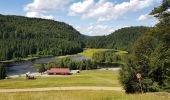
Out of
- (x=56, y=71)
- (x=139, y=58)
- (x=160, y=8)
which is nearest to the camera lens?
(x=160, y=8)

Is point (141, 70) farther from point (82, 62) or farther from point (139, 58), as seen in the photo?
point (82, 62)

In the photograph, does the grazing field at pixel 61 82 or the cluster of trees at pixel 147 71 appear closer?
the cluster of trees at pixel 147 71

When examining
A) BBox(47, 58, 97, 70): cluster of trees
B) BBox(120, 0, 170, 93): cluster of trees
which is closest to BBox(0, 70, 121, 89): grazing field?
BBox(120, 0, 170, 93): cluster of trees

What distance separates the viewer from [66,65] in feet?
504

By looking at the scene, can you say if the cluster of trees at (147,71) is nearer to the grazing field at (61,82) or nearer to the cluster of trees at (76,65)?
the grazing field at (61,82)

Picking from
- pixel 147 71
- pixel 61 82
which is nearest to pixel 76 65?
pixel 61 82

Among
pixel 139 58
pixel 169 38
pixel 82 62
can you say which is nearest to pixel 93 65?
pixel 82 62

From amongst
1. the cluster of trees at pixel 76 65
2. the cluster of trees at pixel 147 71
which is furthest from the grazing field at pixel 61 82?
the cluster of trees at pixel 76 65

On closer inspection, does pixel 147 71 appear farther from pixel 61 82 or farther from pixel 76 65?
pixel 76 65

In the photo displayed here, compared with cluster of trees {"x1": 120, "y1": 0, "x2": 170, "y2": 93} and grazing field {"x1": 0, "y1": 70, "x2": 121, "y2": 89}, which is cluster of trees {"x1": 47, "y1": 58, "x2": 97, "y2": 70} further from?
cluster of trees {"x1": 120, "y1": 0, "x2": 170, "y2": 93}

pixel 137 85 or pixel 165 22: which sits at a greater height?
pixel 165 22

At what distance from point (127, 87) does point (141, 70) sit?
3.33m

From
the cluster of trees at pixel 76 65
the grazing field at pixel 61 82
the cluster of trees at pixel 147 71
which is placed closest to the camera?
the cluster of trees at pixel 147 71

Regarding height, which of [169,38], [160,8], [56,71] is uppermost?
[160,8]
